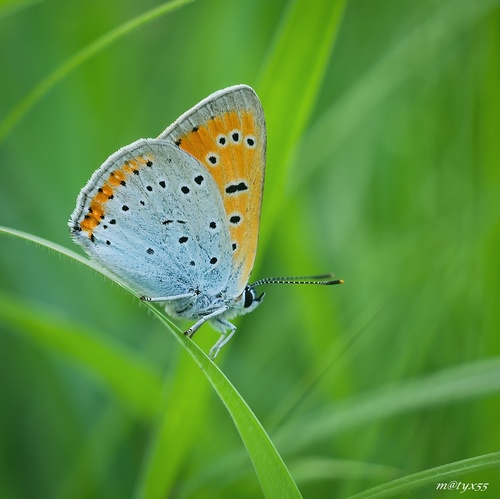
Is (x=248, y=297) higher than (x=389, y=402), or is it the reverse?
(x=248, y=297)

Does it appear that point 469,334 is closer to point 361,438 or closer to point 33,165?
point 361,438

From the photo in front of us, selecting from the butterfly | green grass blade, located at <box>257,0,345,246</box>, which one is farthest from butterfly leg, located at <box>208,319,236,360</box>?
green grass blade, located at <box>257,0,345,246</box>

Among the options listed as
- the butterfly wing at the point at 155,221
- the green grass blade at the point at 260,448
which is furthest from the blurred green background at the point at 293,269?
the green grass blade at the point at 260,448

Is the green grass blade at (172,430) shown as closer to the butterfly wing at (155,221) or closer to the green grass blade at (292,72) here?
the butterfly wing at (155,221)

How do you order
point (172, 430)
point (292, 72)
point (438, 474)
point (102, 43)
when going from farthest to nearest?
point (292, 72), point (172, 430), point (102, 43), point (438, 474)

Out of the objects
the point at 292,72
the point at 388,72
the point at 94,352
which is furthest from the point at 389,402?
the point at 388,72

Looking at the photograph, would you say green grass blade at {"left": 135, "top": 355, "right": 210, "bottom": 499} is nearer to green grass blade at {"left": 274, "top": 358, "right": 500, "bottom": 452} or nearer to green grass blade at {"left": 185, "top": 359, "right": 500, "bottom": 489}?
green grass blade at {"left": 185, "top": 359, "right": 500, "bottom": 489}

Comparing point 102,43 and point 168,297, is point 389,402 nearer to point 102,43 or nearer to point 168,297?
point 168,297

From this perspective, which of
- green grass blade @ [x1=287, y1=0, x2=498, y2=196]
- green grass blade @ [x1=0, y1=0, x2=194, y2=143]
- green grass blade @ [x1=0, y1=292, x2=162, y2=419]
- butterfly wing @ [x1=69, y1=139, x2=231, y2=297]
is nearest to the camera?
green grass blade @ [x1=0, y1=0, x2=194, y2=143]
